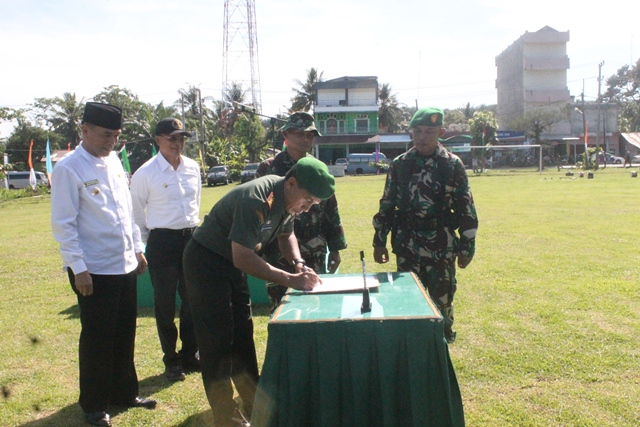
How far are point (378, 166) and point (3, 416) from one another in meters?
40.0

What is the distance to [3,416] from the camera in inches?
141

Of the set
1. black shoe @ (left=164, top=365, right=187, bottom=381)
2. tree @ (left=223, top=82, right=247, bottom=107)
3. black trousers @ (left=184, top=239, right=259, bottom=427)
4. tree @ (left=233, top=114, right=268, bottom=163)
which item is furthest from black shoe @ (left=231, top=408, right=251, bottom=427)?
tree @ (left=223, top=82, right=247, bottom=107)

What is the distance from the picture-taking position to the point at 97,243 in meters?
3.27

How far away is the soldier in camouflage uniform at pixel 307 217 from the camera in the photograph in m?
3.96

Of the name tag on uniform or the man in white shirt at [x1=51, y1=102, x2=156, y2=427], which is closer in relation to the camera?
the name tag on uniform

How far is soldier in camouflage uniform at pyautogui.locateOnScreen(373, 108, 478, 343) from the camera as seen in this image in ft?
12.7

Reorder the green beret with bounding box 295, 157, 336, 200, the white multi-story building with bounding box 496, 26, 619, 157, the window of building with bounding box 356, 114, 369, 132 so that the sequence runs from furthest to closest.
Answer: the white multi-story building with bounding box 496, 26, 619, 157 → the window of building with bounding box 356, 114, 369, 132 → the green beret with bounding box 295, 157, 336, 200

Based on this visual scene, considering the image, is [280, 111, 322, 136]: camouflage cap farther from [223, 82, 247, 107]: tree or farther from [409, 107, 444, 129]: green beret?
[223, 82, 247, 107]: tree

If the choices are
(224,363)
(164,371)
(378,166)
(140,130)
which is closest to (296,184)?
(224,363)

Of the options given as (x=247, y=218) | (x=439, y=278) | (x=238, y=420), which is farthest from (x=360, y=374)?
(x=439, y=278)

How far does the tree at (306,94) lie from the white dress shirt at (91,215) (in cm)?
5400

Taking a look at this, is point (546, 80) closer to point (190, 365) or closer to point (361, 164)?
point (361, 164)

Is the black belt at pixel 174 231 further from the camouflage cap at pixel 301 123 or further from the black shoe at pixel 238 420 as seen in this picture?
the black shoe at pixel 238 420

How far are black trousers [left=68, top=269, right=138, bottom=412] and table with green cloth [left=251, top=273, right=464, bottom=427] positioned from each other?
1.39m
